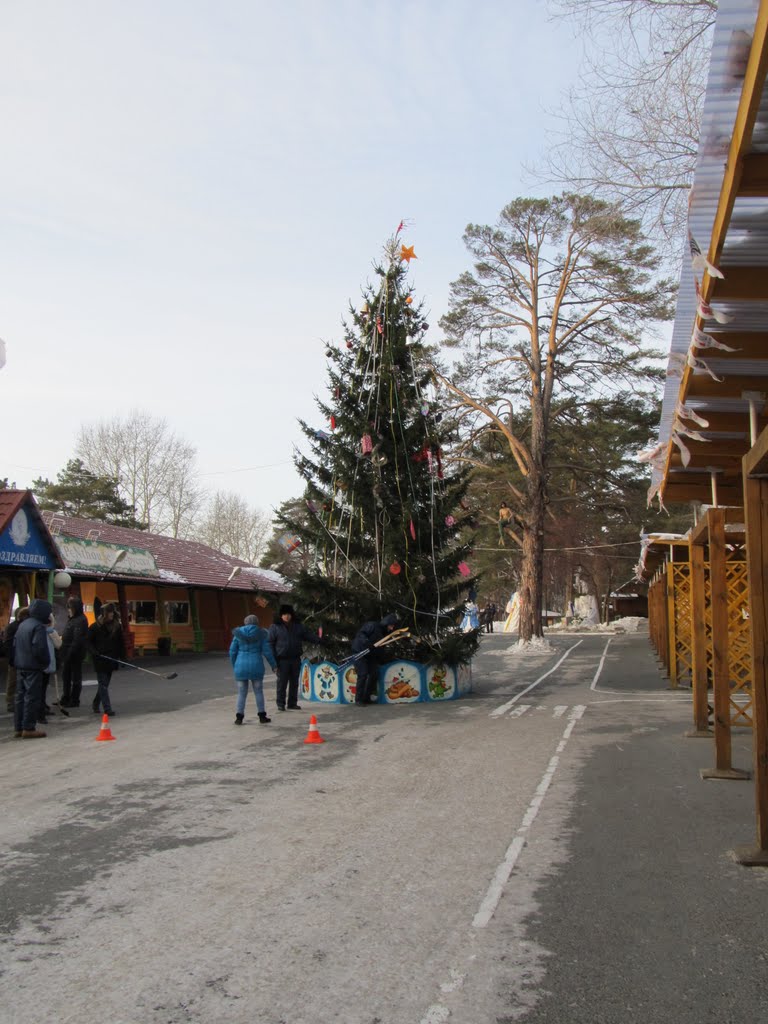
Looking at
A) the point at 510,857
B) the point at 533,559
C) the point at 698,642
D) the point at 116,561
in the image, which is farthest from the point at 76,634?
the point at 533,559

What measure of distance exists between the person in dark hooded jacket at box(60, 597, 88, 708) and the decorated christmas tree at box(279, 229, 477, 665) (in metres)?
4.08

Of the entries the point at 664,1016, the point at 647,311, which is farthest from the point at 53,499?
the point at 664,1016

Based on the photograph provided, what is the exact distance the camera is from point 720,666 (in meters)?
9.60

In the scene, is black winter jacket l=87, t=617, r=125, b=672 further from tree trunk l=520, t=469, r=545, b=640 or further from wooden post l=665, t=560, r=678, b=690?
tree trunk l=520, t=469, r=545, b=640

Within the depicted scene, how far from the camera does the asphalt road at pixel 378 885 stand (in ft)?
14.3

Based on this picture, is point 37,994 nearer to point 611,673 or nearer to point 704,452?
point 704,452

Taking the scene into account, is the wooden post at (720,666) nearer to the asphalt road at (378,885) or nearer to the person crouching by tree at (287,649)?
the asphalt road at (378,885)

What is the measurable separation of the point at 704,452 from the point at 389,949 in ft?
20.5

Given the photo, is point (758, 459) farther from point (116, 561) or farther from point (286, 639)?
point (116, 561)

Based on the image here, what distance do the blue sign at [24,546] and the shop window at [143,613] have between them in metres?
17.1

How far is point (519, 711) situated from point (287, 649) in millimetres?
4142

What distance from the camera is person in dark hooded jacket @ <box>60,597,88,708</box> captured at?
56.0ft

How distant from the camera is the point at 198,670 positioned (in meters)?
27.8

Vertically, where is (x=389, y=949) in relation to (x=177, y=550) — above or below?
below
